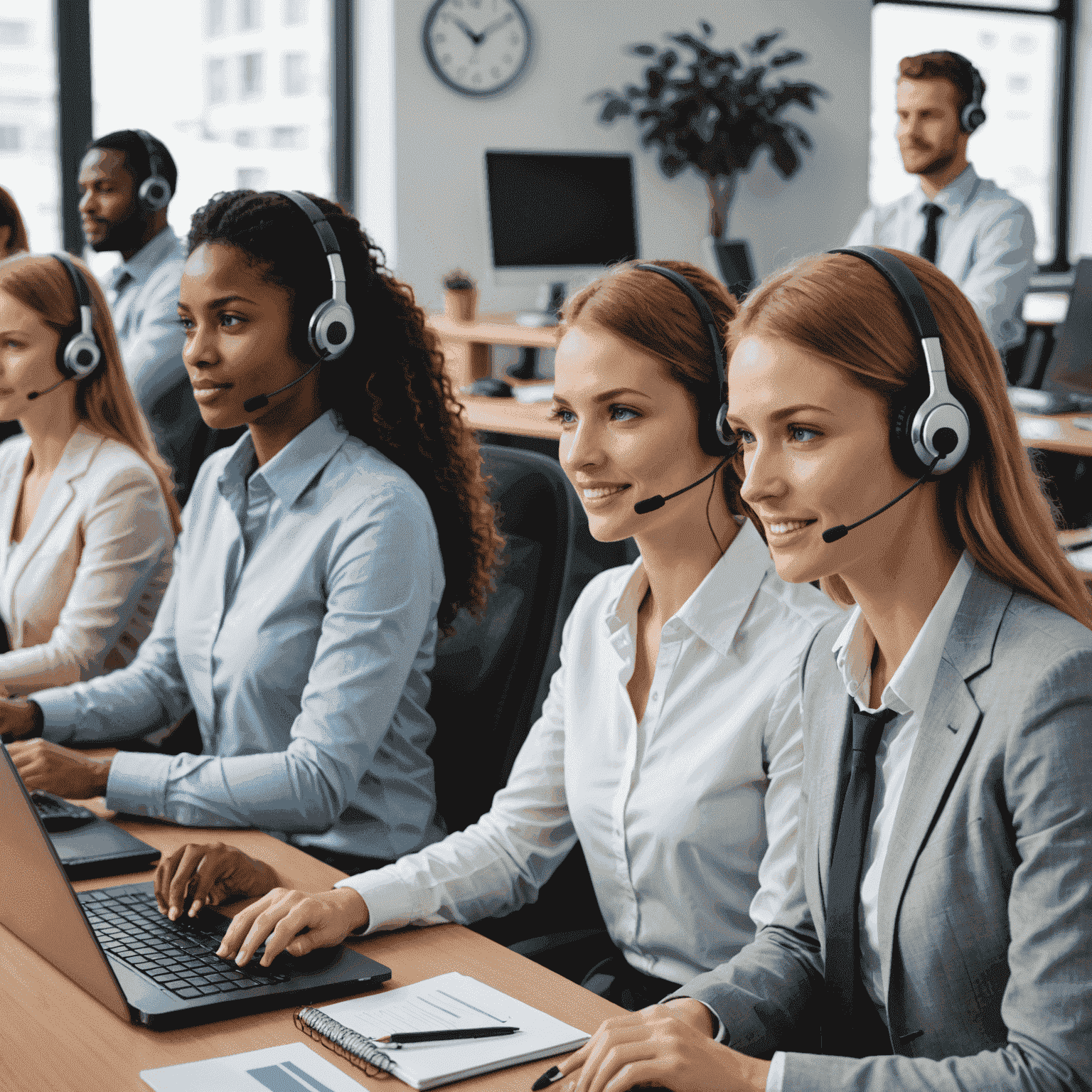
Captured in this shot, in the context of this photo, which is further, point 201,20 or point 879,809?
point 201,20

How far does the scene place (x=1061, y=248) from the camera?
Answer: 287 inches

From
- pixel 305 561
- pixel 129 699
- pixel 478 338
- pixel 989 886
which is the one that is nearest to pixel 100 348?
pixel 129 699

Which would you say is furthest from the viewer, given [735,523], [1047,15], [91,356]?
[1047,15]

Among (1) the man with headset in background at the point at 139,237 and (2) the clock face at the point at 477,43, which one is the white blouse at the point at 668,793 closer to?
(1) the man with headset in background at the point at 139,237

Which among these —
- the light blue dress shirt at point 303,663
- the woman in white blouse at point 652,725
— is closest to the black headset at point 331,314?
the light blue dress shirt at point 303,663

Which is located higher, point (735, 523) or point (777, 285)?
point (777, 285)

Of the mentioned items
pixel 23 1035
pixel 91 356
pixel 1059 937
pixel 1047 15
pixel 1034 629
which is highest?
pixel 1047 15

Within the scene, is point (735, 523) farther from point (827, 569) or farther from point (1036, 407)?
point (1036, 407)

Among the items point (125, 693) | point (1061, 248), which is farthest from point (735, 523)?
point (1061, 248)

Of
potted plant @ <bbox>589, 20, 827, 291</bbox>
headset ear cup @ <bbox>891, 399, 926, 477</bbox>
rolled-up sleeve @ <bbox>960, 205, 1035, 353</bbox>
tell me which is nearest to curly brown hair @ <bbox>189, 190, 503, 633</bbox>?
headset ear cup @ <bbox>891, 399, 926, 477</bbox>

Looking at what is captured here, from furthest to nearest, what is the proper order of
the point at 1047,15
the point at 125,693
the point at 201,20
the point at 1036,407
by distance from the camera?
1. the point at 1047,15
2. the point at 201,20
3. the point at 1036,407
4. the point at 125,693

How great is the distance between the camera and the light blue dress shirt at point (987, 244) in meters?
3.86

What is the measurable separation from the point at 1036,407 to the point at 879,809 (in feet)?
9.49

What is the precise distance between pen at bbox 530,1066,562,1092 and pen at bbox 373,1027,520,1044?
7cm
